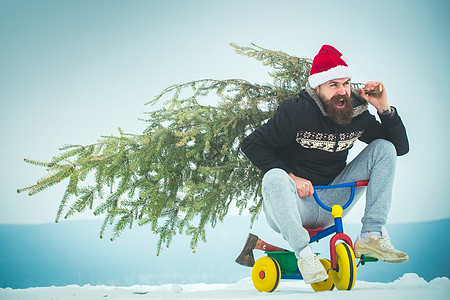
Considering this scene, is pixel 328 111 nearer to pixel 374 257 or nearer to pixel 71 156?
pixel 374 257

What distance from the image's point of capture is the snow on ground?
136 cm

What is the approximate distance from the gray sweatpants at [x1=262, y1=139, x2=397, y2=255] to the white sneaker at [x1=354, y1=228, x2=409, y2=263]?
0.05 m

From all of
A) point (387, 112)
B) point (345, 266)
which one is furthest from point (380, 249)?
point (387, 112)

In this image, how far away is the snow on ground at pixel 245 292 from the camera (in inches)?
53.7

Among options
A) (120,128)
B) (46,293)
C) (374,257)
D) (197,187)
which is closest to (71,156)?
(120,128)

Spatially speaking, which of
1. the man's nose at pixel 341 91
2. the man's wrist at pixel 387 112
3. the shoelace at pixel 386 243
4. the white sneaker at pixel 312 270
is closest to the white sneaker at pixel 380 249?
the shoelace at pixel 386 243

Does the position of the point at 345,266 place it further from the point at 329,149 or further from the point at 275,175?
the point at 329,149

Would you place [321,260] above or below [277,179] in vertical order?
below

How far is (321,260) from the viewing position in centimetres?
174

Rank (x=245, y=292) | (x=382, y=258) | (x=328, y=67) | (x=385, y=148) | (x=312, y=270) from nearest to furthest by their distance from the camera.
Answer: (x=312, y=270)
(x=382, y=258)
(x=385, y=148)
(x=328, y=67)
(x=245, y=292)

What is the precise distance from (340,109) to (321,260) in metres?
0.65

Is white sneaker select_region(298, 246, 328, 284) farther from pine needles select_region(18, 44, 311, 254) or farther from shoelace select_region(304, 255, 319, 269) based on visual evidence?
pine needles select_region(18, 44, 311, 254)

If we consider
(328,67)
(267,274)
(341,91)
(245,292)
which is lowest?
(245,292)

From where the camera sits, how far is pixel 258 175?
2.34 metres
